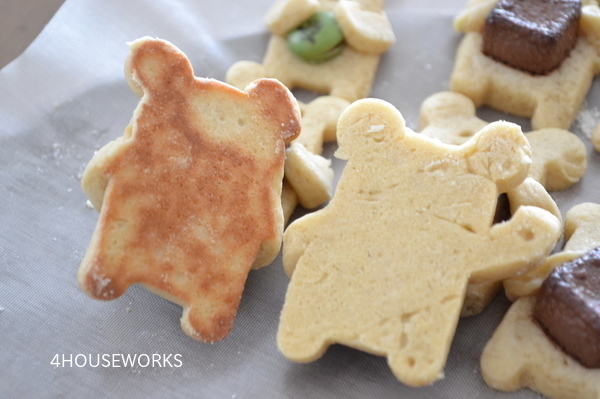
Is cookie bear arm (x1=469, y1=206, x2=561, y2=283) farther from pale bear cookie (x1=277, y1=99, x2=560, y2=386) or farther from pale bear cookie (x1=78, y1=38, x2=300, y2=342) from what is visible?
pale bear cookie (x1=78, y1=38, x2=300, y2=342)

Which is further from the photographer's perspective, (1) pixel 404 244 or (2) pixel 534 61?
(2) pixel 534 61

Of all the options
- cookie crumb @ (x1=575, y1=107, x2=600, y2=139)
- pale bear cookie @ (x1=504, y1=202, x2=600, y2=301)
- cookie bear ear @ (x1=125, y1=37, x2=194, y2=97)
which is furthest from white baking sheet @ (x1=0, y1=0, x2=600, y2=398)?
cookie bear ear @ (x1=125, y1=37, x2=194, y2=97)

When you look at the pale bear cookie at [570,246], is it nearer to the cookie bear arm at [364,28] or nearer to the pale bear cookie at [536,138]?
the pale bear cookie at [536,138]

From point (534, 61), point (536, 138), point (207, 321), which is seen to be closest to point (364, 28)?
point (534, 61)

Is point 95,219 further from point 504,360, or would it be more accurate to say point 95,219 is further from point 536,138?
point 536,138

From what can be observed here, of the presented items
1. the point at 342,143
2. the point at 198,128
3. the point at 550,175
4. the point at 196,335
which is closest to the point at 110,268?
the point at 196,335

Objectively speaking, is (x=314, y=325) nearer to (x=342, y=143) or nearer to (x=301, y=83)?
(x=342, y=143)
